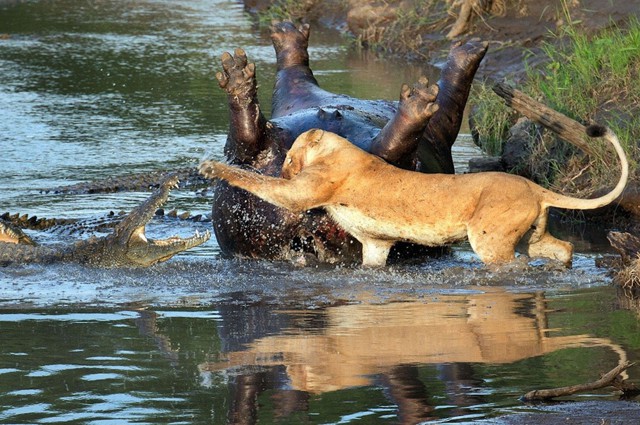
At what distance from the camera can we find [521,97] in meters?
9.40

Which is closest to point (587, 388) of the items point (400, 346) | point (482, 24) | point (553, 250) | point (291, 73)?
point (400, 346)

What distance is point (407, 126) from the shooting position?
792cm

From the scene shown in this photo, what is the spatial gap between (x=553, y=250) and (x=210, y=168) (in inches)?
80.9

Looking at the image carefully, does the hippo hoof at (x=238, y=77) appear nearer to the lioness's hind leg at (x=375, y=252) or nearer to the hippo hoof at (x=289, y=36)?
the lioness's hind leg at (x=375, y=252)

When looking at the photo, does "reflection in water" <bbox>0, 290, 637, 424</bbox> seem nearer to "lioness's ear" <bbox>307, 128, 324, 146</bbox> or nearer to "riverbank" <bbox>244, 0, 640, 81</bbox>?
"lioness's ear" <bbox>307, 128, 324, 146</bbox>

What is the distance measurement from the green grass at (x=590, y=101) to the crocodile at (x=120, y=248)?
10.5 ft

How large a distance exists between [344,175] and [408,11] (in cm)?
1150

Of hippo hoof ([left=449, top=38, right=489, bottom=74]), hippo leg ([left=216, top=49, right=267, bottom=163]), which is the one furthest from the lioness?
hippo hoof ([left=449, top=38, right=489, bottom=74])

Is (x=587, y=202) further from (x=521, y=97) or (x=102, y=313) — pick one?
(x=102, y=313)

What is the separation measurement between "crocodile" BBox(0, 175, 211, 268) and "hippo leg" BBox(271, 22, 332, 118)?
6.27 ft

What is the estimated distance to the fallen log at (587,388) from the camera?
495cm

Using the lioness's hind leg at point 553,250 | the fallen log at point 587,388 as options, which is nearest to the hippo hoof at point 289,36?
the lioness's hind leg at point 553,250

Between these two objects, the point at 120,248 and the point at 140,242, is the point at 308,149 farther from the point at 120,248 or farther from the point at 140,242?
the point at 120,248

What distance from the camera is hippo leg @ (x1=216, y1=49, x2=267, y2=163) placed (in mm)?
8086
